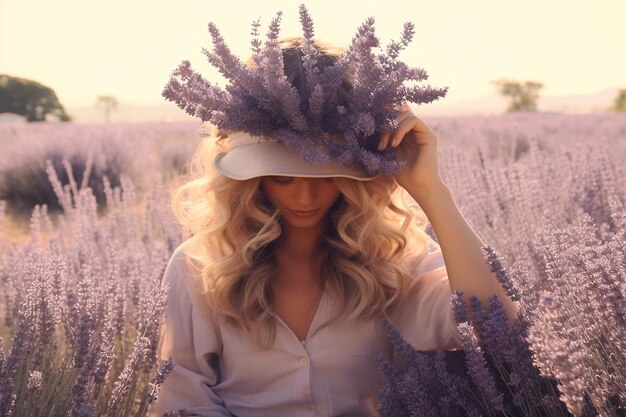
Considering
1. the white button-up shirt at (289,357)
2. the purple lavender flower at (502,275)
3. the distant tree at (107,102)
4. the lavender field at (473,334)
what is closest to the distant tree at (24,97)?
the distant tree at (107,102)

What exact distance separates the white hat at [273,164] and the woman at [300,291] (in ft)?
0.18

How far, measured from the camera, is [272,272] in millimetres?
2320

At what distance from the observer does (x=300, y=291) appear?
7.74 feet

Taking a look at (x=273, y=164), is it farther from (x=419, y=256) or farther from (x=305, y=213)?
(x=419, y=256)

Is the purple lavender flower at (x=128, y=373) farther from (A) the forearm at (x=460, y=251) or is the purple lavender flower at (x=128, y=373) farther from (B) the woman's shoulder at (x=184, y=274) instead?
(A) the forearm at (x=460, y=251)

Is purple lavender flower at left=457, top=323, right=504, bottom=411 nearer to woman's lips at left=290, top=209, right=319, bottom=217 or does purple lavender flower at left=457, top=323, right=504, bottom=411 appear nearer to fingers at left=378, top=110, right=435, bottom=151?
fingers at left=378, top=110, right=435, bottom=151

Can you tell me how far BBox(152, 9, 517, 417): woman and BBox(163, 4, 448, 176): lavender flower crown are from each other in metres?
0.20

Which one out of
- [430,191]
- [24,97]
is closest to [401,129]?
[430,191]

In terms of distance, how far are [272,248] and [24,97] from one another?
30.3 meters

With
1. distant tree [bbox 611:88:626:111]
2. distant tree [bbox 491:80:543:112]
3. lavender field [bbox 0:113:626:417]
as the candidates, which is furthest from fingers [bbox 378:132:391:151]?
distant tree [bbox 491:80:543:112]

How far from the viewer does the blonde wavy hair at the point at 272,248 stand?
7.32 feet

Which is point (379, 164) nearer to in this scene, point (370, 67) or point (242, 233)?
point (370, 67)

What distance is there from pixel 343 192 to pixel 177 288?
0.60m

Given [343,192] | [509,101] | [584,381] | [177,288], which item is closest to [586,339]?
[584,381]
